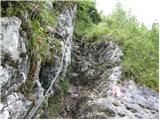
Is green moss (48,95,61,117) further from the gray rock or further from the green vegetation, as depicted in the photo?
the gray rock

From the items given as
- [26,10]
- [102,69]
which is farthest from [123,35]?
[26,10]

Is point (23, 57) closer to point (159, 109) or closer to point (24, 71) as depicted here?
point (24, 71)

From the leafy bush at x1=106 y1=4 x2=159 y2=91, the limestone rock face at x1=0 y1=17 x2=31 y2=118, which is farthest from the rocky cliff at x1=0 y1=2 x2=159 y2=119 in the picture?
the leafy bush at x1=106 y1=4 x2=159 y2=91

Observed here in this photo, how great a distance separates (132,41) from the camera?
534 inches

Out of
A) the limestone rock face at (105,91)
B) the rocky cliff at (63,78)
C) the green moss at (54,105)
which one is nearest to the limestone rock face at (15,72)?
the rocky cliff at (63,78)

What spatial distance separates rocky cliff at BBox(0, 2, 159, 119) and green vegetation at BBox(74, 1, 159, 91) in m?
0.41

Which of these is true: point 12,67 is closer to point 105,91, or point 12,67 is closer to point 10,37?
point 10,37

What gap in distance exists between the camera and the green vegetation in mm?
11977

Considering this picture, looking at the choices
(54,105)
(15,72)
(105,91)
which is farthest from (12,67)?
(105,91)

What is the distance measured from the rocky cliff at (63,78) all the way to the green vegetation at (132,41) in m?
0.41

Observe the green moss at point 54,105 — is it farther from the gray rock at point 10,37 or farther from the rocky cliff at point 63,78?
the gray rock at point 10,37

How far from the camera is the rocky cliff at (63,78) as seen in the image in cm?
649

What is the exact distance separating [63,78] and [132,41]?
3.92 metres

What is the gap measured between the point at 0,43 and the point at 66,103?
5135 mm
